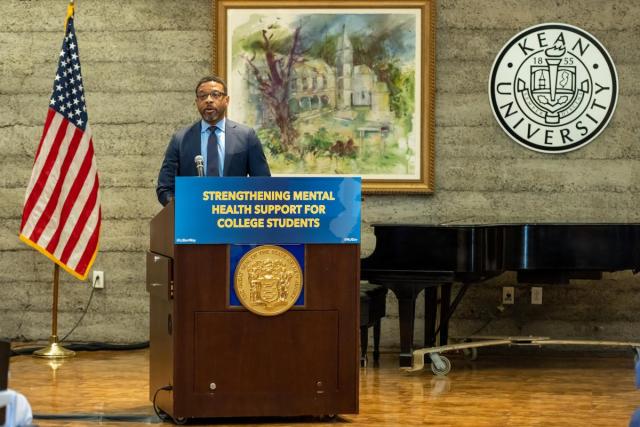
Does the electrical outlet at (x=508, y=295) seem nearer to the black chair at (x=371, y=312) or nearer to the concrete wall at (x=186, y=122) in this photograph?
the concrete wall at (x=186, y=122)

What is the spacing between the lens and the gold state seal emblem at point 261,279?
4273 millimetres

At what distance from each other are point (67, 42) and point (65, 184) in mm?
901

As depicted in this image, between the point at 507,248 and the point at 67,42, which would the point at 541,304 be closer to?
the point at 507,248

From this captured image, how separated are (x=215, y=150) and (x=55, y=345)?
2630mm

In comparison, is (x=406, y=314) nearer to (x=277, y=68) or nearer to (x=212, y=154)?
(x=212, y=154)

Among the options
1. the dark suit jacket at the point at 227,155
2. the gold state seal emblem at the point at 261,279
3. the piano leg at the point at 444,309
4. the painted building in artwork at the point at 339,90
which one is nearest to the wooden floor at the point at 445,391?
the piano leg at the point at 444,309

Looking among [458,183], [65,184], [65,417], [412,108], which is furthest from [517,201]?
[65,417]

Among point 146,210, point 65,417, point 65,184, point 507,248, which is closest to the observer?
point 65,417

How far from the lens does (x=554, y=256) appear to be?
625cm

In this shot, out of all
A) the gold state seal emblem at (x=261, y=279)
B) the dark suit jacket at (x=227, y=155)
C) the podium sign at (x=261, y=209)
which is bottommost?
the gold state seal emblem at (x=261, y=279)

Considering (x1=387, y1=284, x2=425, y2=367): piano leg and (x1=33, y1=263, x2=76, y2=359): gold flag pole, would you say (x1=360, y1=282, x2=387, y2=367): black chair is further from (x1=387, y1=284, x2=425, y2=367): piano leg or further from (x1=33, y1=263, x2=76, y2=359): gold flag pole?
(x1=33, y1=263, x2=76, y2=359): gold flag pole

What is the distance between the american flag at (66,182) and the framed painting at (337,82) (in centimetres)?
97

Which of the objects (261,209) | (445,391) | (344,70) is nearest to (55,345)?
(344,70)

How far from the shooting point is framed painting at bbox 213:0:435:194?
7.37 metres
